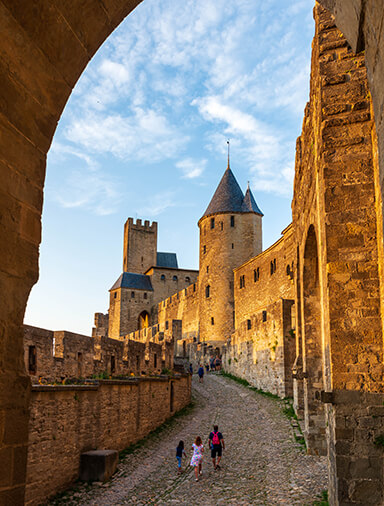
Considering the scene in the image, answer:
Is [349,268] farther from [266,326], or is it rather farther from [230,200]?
[230,200]

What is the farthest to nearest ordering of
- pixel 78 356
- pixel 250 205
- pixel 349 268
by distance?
1. pixel 250 205
2. pixel 78 356
3. pixel 349 268

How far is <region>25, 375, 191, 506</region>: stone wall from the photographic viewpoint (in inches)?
364

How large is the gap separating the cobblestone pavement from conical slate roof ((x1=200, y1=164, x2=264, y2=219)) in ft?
97.2

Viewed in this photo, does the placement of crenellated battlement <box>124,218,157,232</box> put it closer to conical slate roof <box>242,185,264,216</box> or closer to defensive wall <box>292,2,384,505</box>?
→ conical slate roof <box>242,185,264,216</box>

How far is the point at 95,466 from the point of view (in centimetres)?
1083

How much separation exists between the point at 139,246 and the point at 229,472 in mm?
60109

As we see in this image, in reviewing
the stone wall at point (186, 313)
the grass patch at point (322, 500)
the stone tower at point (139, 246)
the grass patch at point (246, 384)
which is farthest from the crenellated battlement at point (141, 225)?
the grass patch at point (322, 500)

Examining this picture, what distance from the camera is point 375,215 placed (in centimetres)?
700

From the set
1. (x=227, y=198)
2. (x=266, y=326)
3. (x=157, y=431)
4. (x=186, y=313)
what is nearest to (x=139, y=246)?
(x=186, y=313)

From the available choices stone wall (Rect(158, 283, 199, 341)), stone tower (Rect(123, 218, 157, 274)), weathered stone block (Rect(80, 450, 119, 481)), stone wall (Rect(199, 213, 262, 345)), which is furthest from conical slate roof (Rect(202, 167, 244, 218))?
weathered stone block (Rect(80, 450, 119, 481))

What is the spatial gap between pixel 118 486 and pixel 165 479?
1.16 meters

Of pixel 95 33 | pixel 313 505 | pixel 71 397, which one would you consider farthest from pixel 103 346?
pixel 95 33

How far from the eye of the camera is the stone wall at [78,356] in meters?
10.7

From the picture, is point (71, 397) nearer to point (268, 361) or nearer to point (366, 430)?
point (366, 430)
